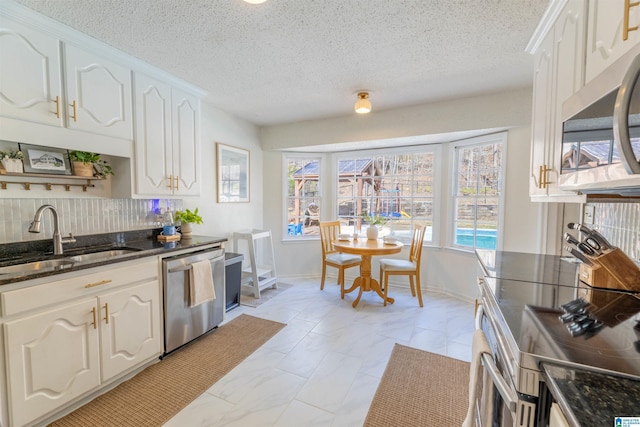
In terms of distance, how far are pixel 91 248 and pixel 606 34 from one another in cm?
331

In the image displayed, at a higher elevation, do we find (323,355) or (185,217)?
(185,217)

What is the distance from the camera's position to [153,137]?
2.39 m

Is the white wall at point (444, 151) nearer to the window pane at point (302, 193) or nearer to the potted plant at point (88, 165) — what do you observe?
the window pane at point (302, 193)

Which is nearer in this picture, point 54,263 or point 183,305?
point 54,263

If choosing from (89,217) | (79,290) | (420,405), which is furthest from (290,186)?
(420,405)

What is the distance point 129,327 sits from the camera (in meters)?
1.91

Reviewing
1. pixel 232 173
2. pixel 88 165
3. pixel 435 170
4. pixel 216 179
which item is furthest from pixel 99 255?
pixel 435 170

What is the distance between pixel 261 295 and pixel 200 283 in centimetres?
136

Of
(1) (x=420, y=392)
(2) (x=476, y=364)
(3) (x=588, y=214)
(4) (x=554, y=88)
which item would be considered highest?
(4) (x=554, y=88)

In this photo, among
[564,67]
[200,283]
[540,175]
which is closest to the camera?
[564,67]

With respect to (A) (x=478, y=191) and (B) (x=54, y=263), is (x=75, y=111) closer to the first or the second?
(B) (x=54, y=263)

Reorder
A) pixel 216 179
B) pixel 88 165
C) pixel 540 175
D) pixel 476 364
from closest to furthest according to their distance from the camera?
pixel 476 364 < pixel 540 175 < pixel 88 165 < pixel 216 179

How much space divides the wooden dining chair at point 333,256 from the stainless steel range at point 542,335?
217cm

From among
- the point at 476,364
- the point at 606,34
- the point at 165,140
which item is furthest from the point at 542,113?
the point at 165,140
